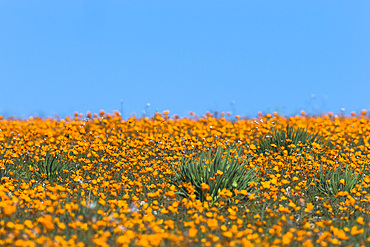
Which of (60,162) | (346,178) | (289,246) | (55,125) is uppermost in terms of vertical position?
(55,125)

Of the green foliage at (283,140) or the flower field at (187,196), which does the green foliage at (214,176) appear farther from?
the green foliage at (283,140)

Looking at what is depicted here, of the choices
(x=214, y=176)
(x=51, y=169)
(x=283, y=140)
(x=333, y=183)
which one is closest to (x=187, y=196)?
(x=214, y=176)

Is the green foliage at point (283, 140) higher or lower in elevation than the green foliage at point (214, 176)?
higher

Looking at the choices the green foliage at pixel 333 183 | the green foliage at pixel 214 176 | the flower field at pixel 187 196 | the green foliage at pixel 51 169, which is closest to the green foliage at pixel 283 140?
the flower field at pixel 187 196

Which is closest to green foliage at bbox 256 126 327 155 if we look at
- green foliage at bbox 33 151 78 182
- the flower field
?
the flower field

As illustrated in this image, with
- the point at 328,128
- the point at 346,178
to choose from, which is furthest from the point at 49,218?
the point at 328,128

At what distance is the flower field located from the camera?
5.12 meters

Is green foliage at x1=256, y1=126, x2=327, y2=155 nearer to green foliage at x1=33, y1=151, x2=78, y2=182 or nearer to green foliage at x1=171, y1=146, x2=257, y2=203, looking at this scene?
green foliage at x1=171, y1=146, x2=257, y2=203

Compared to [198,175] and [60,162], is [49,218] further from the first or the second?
[60,162]

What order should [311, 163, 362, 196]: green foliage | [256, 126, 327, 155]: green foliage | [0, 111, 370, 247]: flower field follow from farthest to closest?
1. [256, 126, 327, 155]: green foliage
2. [311, 163, 362, 196]: green foliage
3. [0, 111, 370, 247]: flower field

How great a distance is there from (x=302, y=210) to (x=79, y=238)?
10.8 feet

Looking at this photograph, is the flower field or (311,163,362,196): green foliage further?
(311,163,362,196): green foliage

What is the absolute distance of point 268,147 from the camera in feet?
33.4

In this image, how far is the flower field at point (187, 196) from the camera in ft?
16.8
